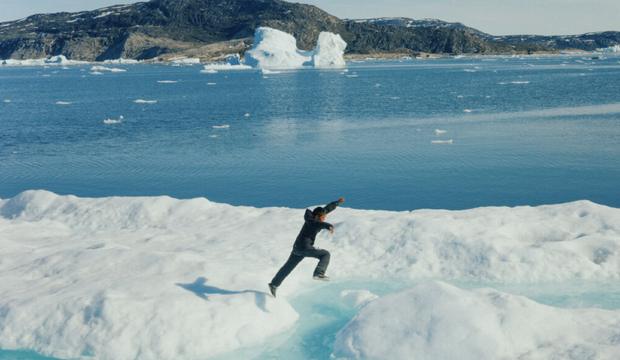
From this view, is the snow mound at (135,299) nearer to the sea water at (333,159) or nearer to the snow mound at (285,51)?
the sea water at (333,159)

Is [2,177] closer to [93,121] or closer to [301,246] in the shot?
[93,121]

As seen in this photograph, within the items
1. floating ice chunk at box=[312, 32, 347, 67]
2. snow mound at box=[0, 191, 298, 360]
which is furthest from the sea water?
floating ice chunk at box=[312, 32, 347, 67]

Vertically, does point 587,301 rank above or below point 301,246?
below

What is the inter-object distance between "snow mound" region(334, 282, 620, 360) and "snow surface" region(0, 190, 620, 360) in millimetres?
21

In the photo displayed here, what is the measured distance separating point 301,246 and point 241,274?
6.77 feet

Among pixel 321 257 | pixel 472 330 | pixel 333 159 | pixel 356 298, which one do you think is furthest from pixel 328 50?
pixel 472 330

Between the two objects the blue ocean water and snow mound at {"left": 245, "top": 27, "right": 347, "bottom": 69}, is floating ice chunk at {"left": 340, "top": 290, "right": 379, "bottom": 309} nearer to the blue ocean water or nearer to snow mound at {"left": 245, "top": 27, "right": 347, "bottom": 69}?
the blue ocean water

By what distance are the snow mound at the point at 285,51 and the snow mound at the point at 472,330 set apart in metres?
127

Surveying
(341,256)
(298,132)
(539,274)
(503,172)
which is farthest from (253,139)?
(539,274)

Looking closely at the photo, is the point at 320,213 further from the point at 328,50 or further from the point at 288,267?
the point at 328,50

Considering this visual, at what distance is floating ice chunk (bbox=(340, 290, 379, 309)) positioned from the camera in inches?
361

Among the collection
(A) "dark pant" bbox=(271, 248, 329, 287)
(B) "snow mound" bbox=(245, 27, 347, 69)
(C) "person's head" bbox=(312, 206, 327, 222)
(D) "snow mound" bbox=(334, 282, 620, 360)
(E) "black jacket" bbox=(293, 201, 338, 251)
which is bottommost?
(D) "snow mound" bbox=(334, 282, 620, 360)

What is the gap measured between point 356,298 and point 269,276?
2.10m

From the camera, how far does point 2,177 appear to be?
82.2ft
